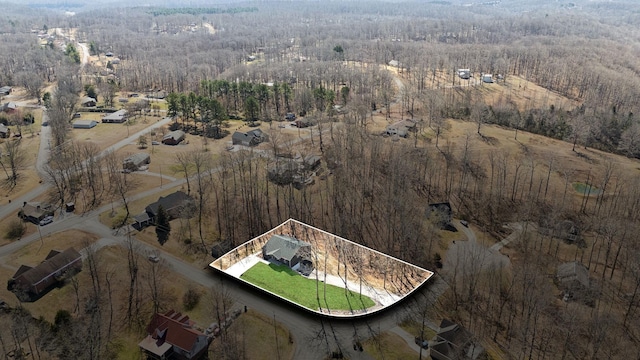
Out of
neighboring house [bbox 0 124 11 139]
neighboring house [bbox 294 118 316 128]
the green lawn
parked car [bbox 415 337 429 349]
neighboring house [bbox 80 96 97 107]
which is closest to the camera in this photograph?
parked car [bbox 415 337 429 349]

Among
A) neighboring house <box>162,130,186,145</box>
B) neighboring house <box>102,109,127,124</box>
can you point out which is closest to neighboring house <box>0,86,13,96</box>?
neighboring house <box>102,109,127,124</box>

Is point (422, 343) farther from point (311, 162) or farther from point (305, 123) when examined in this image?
point (305, 123)

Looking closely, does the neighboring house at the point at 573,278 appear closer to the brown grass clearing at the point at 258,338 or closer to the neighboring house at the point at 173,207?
the brown grass clearing at the point at 258,338

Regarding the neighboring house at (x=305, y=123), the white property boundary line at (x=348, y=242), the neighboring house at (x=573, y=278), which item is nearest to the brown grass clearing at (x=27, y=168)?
the white property boundary line at (x=348, y=242)

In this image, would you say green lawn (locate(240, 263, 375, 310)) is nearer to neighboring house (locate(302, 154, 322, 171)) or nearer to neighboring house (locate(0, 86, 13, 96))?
neighboring house (locate(302, 154, 322, 171))

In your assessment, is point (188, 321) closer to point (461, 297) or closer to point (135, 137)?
point (461, 297)
